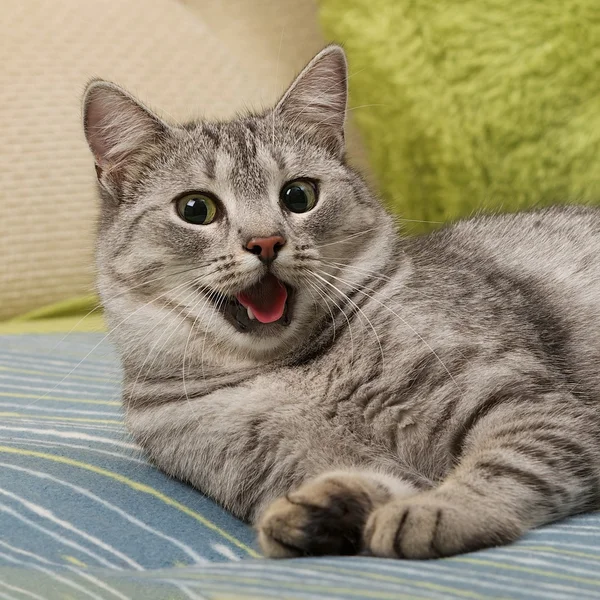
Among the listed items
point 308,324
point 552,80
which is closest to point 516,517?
point 308,324

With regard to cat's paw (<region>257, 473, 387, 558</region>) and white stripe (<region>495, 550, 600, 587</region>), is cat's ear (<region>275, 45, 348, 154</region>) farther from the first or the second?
white stripe (<region>495, 550, 600, 587</region>)

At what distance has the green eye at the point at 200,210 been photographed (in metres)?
1.41

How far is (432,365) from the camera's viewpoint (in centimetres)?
132

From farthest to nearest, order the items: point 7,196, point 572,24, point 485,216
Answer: point 7,196, point 572,24, point 485,216

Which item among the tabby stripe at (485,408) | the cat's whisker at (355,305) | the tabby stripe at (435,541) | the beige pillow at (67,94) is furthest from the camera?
the beige pillow at (67,94)

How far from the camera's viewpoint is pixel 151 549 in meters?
1.09

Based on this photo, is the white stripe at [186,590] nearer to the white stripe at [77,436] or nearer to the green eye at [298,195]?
the white stripe at [77,436]

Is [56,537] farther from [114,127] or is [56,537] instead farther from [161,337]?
[114,127]

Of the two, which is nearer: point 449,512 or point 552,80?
point 449,512

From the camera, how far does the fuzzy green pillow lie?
223 centimetres

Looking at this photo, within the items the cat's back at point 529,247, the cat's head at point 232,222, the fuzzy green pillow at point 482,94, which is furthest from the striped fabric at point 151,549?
the fuzzy green pillow at point 482,94

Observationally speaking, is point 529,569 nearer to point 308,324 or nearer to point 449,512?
point 449,512

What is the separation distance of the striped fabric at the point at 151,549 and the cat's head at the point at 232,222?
0.77 ft

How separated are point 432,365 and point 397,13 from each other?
1.33m
